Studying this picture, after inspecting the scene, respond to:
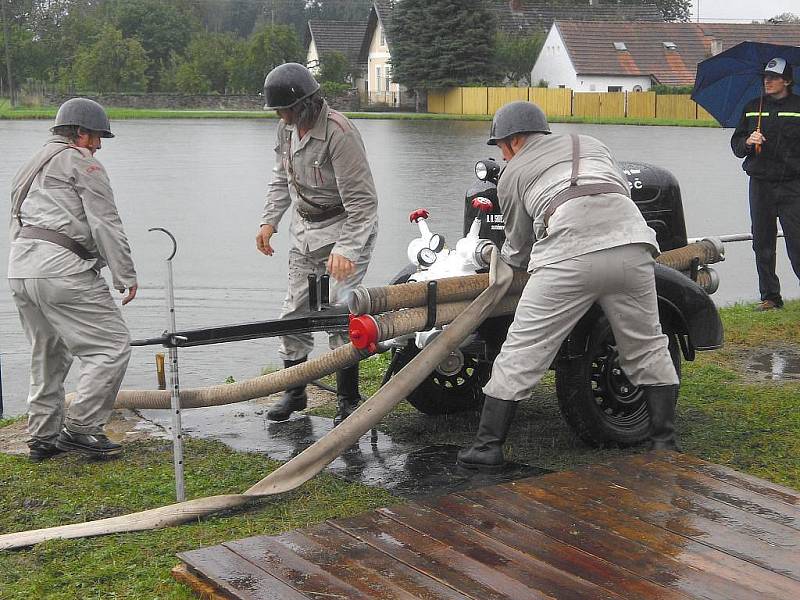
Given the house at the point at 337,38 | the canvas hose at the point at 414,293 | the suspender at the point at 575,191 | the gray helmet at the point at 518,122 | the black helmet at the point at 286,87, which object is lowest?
the canvas hose at the point at 414,293

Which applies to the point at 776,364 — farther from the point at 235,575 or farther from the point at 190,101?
the point at 190,101

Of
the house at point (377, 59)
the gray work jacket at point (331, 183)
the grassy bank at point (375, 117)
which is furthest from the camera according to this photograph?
the house at point (377, 59)

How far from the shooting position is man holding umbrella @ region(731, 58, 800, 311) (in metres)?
9.95

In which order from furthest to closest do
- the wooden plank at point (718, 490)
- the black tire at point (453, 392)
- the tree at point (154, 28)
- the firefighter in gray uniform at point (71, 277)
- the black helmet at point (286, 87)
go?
the tree at point (154, 28) → the black tire at point (453, 392) → the black helmet at point (286, 87) → the firefighter in gray uniform at point (71, 277) → the wooden plank at point (718, 490)

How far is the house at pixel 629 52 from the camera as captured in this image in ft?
A: 226

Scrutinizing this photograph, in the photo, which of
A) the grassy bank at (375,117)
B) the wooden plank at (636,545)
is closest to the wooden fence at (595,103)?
the grassy bank at (375,117)

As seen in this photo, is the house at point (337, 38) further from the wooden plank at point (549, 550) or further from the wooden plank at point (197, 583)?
the wooden plank at point (197, 583)

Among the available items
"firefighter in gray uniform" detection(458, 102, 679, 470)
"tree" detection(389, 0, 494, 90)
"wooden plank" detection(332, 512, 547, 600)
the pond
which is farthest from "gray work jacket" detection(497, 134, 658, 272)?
"tree" detection(389, 0, 494, 90)

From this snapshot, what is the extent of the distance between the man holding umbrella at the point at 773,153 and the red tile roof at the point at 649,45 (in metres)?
58.7

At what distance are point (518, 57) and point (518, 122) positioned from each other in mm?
70835

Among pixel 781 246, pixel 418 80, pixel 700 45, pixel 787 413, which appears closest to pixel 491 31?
pixel 418 80

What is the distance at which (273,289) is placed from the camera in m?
12.3

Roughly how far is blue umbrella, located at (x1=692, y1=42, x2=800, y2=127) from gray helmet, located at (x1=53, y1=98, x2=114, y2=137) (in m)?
5.83

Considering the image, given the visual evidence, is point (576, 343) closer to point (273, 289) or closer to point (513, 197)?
point (513, 197)
